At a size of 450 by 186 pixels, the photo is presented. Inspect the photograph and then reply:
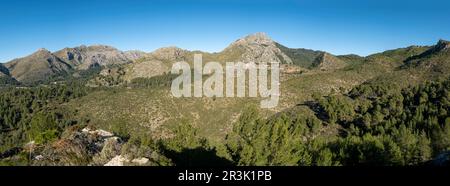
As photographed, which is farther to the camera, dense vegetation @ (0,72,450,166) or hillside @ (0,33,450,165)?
dense vegetation @ (0,72,450,166)

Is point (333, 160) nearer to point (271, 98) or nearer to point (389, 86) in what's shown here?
point (271, 98)

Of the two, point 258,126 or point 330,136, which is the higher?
point 258,126

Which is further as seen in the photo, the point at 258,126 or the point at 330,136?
the point at 330,136

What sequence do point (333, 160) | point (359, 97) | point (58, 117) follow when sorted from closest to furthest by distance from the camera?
point (333, 160) < point (359, 97) < point (58, 117)

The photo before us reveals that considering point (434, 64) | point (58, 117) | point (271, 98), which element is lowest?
point (58, 117)

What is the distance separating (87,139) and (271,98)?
112 metres

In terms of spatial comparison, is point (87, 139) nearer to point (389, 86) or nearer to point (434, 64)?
point (389, 86)

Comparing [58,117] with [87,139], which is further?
[58,117]

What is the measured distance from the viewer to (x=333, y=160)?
5216cm

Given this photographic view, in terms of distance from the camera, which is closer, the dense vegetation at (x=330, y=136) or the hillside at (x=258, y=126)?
the hillside at (x=258, y=126)

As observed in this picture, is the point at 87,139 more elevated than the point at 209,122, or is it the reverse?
the point at 87,139
